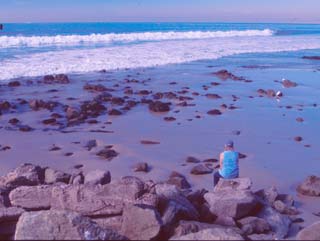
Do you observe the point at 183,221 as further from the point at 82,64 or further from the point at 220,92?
the point at 82,64

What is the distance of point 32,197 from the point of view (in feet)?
19.6

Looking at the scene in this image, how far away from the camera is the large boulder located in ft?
18.2

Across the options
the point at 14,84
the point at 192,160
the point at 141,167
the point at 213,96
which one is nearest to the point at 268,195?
the point at 192,160

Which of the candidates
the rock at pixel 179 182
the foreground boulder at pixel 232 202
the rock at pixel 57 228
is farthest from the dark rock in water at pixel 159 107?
the rock at pixel 57 228

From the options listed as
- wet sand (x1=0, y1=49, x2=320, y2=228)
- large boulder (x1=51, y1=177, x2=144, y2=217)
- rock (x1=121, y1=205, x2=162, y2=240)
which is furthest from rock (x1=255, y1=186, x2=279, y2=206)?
rock (x1=121, y1=205, x2=162, y2=240)

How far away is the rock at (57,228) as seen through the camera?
4305 mm

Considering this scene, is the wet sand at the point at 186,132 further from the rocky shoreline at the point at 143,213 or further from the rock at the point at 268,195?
the rocky shoreline at the point at 143,213

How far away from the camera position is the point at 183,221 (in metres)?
5.43

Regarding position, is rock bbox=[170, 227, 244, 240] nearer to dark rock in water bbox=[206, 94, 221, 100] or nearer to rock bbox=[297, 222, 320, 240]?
rock bbox=[297, 222, 320, 240]

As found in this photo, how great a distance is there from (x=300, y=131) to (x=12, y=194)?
7.27 m

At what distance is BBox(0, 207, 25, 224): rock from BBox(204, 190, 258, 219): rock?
7.90ft

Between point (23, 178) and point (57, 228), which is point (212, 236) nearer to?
point (57, 228)

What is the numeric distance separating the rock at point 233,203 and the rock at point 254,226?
5.7 inches

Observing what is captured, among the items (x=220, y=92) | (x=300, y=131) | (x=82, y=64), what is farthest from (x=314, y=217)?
(x=82, y=64)
